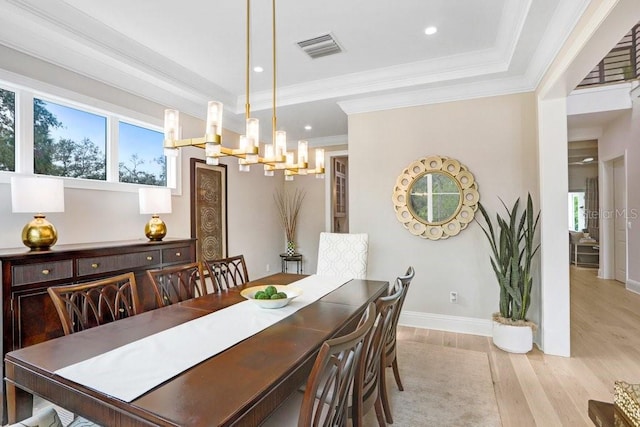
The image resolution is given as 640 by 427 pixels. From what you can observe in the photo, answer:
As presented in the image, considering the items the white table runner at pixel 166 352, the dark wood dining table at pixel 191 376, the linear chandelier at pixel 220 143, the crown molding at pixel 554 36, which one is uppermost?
the crown molding at pixel 554 36

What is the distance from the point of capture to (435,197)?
3693mm

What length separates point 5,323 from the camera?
6.55 feet

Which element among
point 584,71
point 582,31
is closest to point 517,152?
point 584,71

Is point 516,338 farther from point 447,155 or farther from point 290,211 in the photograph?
point 290,211

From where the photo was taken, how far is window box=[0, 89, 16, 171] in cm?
246

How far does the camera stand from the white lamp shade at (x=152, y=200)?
3.17 meters

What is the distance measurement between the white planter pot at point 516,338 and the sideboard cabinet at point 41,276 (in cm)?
344

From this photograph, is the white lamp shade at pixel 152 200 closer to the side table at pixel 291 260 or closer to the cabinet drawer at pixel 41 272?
the cabinet drawer at pixel 41 272

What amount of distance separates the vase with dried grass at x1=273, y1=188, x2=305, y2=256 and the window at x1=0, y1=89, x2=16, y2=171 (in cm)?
392

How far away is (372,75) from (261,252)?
3.35m

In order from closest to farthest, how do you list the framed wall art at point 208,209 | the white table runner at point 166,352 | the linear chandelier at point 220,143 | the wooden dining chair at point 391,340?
1. the white table runner at point 166,352
2. the linear chandelier at point 220,143
3. the wooden dining chair at point 391,340
4. the framed wall art at point 208,209

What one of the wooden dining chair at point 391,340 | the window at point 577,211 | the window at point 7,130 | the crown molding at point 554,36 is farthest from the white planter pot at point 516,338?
the window at point 577,211

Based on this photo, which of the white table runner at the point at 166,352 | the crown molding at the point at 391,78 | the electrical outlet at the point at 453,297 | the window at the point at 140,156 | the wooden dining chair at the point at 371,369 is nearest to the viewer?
the white table runner at the point at 166,352

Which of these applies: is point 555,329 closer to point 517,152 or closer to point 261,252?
point 517,152
